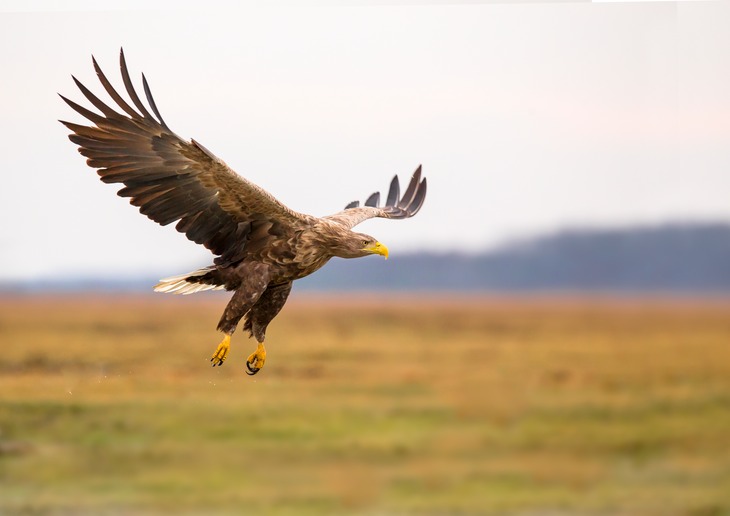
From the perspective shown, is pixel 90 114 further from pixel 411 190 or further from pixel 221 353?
pixel 411 190

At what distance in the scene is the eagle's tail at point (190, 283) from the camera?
15.6ft

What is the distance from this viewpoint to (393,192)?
662 centimetres

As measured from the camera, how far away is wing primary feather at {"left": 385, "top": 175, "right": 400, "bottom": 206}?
657 centimetres

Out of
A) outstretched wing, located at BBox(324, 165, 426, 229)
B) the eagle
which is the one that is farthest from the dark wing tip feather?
the eagle

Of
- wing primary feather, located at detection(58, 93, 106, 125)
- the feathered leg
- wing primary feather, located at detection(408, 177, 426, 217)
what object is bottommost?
the feathered leg

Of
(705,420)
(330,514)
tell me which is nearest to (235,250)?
(330,514)

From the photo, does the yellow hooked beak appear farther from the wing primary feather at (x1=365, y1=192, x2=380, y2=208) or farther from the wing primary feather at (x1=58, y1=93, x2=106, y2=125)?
the wing primary feather at (x1=365, y1=192, x2=380, y2=208)

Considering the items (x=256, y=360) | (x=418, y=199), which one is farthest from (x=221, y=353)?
(x=418, y=199)

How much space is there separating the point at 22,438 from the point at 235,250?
39.9ft

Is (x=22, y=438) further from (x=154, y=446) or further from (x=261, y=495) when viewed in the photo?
(x=261, y=495)

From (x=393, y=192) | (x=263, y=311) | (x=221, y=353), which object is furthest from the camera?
(x=393, y=192)

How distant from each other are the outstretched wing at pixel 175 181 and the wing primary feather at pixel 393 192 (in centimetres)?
188

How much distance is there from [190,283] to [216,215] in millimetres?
307

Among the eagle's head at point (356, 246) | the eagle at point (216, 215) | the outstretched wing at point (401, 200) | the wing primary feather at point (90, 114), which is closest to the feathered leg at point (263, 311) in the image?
the eagle at point (216, 215)
